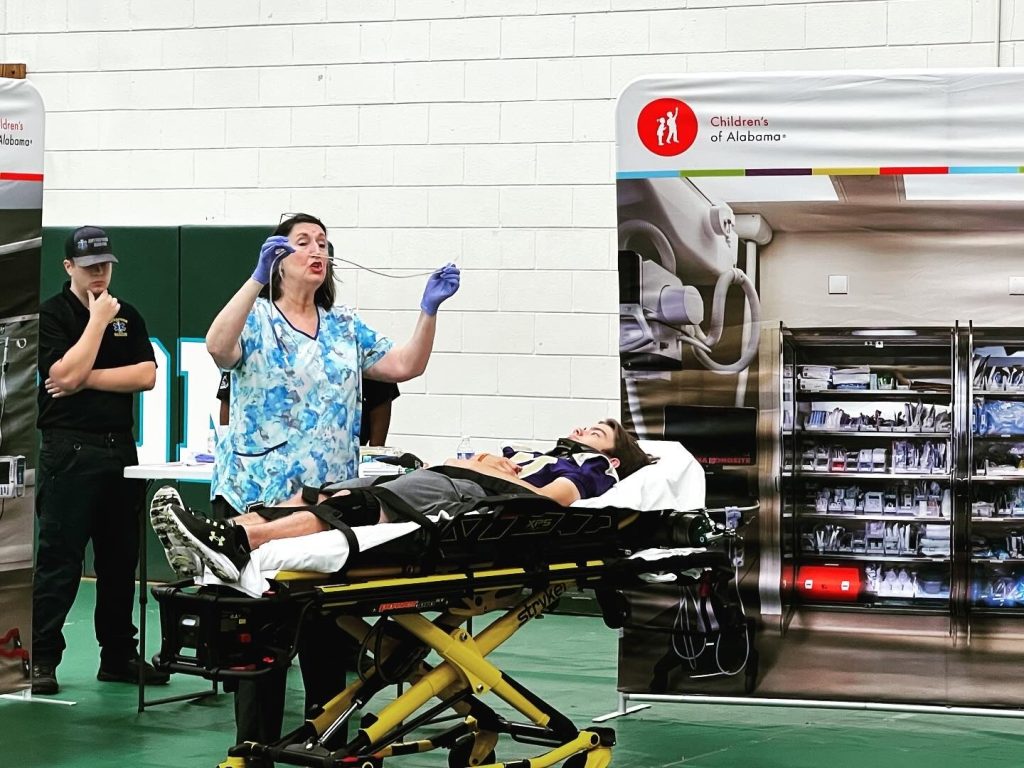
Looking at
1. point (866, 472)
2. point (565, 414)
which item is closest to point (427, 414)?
point (565, 414)

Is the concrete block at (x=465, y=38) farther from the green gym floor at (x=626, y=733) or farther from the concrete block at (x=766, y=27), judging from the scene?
the green gym floor at (x=626, y=733)

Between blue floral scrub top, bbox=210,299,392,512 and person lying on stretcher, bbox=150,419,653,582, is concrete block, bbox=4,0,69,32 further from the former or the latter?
person lying on stretcher, bbox=150,419,653,582

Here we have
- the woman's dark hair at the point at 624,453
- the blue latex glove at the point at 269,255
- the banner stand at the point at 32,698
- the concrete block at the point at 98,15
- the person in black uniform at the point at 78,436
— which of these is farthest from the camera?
the concrete block at the point at 98,15

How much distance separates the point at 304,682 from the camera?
167 inches

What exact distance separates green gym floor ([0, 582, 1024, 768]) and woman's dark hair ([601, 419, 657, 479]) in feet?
2.78

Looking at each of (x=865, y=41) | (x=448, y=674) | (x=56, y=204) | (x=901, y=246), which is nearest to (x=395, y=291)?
(x=56, y=204)

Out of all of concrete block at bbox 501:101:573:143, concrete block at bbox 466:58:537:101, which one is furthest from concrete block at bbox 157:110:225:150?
concrete block at bbox 501:101:573:143

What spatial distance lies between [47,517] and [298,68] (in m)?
2.71

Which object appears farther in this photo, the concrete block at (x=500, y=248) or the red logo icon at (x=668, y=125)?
the concrete block at (x=500, y=248)

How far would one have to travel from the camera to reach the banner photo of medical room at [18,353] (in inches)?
182

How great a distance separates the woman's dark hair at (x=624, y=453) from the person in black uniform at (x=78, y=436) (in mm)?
1770

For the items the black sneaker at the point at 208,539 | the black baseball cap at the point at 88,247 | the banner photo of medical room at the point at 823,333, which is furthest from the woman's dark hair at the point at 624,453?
the black baseball cap at the point at 88,247

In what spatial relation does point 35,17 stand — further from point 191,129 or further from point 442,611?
point 442,611

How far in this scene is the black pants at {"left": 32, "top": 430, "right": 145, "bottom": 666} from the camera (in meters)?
5.20
